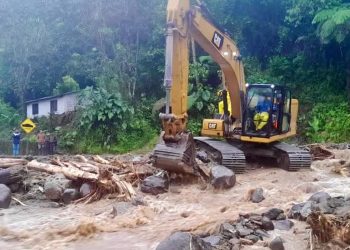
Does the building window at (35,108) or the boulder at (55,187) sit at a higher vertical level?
the building window at (35,108)

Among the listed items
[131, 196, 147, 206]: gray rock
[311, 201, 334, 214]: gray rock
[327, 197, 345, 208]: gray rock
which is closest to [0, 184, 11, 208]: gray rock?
[131, 196, 147, 206]: gray rock

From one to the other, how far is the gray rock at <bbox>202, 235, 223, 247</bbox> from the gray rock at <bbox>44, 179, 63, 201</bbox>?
14.1 feet

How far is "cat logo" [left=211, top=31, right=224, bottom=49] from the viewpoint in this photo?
1123cm

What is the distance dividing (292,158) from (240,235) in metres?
5.44

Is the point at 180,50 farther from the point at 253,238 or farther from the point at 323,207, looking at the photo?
the point at 253,238

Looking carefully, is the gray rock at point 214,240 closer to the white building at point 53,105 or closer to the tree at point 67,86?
the white building at point 53,105

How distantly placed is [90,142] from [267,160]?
12067 mm

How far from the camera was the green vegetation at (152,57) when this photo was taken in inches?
Answer: 883

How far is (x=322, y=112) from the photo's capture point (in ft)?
75.8

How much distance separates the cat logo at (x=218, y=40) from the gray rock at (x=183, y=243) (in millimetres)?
6488

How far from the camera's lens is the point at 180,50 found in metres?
10.1

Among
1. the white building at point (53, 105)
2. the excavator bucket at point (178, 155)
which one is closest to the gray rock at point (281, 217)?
the excavator bucket at point (178, 155)

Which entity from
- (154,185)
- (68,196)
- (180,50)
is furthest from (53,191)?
(180,50)

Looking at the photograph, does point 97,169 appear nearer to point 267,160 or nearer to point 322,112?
point 267,160
